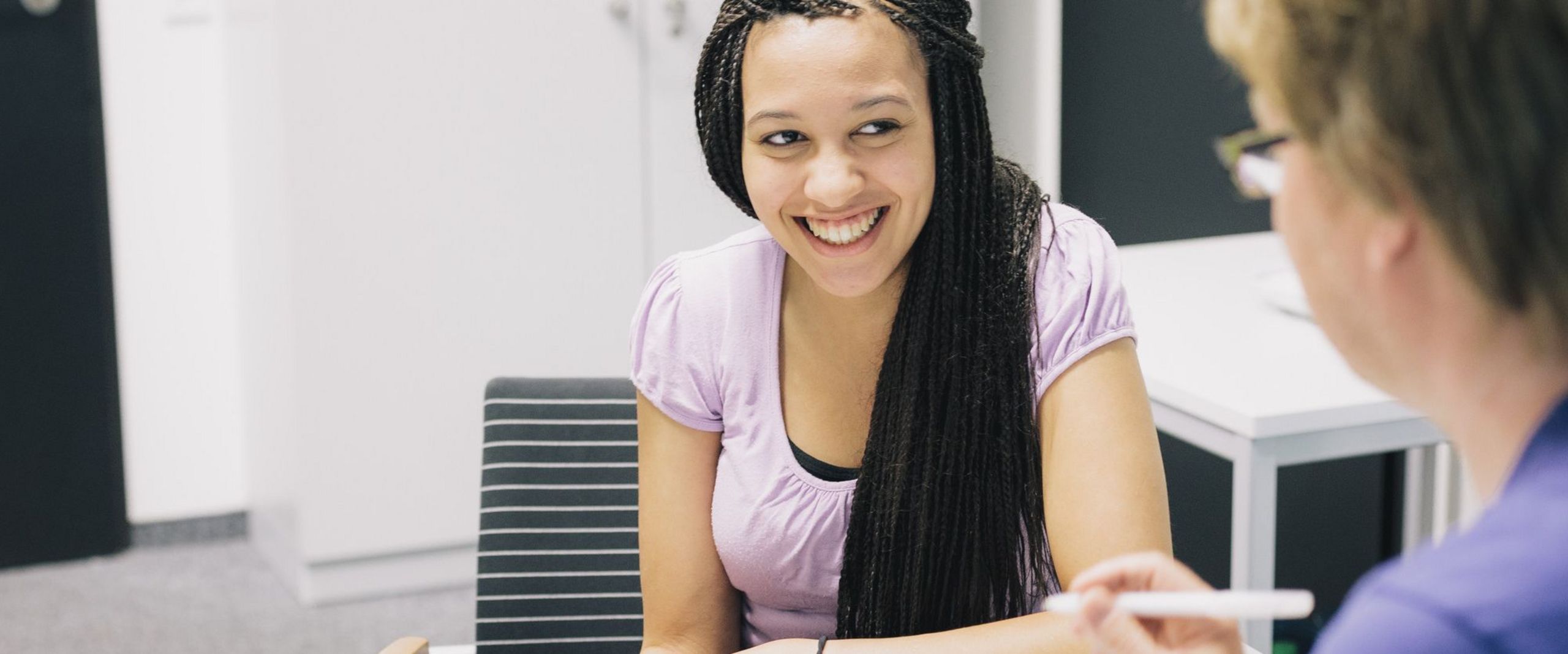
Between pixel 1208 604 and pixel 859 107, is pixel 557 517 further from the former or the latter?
pixel 1208 604

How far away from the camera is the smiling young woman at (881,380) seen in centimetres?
134

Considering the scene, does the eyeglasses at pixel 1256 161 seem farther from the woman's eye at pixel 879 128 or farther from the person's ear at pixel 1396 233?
the woman's eye at pixel 879 128

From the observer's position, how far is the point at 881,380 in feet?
4.73

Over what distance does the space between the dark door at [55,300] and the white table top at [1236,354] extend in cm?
202

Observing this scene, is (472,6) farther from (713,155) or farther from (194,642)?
(713,155)

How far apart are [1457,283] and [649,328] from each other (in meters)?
1.01

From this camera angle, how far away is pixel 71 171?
3.11 meters

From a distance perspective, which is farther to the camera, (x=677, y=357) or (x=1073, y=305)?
(x=677, y=357)

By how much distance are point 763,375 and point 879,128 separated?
0.85ft

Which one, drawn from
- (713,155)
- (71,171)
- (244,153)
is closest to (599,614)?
(713,155)

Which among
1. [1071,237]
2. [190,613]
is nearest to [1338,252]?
[1071,237]

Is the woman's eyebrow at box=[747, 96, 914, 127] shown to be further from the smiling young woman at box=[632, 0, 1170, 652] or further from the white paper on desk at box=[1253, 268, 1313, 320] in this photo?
the white paper on desk at box=[1253, 268, 1313, 320]

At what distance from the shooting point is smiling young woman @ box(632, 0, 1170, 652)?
52.9 inches

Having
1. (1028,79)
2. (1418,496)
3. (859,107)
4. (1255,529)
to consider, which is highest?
(1028,79)
